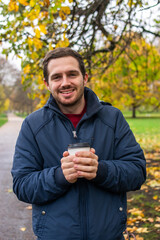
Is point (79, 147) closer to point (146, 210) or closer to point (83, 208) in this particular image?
point (83, 208)

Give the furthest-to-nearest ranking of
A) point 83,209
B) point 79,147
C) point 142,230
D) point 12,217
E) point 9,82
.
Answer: point 9,82, point 12,217, point 142,230, point 83,209, point 79,147

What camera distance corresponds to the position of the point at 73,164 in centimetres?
156

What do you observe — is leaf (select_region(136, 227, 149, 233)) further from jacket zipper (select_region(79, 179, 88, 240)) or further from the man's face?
the man's face

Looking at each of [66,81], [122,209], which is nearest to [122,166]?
[122,209]

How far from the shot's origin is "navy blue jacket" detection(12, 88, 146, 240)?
5.58 ft

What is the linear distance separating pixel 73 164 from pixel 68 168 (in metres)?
0.04

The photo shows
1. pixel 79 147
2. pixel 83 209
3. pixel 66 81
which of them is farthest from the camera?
pixel 66 81

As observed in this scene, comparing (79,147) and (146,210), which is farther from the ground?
(79,147)

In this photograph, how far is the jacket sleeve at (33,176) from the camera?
1.70m

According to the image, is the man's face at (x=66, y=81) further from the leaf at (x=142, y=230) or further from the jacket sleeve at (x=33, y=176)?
the leaf at (x=142, y=230)

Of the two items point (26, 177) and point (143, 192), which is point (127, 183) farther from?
point (143, 192)

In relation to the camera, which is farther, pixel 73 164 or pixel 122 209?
pixel 122 209

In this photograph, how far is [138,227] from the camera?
149 inches

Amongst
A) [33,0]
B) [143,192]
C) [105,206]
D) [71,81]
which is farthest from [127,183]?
[143,192]
